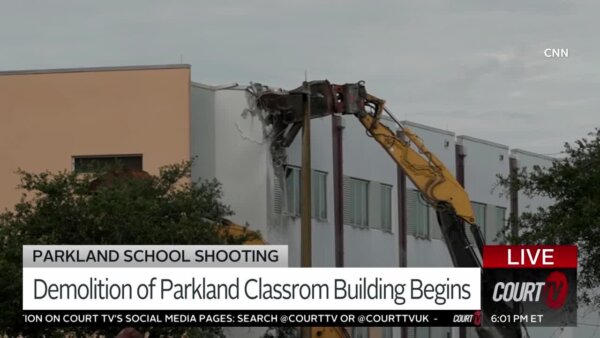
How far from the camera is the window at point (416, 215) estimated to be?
56531 millimetres

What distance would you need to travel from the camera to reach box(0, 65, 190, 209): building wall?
45.4m

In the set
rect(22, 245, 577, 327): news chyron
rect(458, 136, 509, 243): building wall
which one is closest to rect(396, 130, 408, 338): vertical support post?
rect(458, 136, 509, 243): building wall

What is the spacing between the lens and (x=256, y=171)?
4650 centimetres

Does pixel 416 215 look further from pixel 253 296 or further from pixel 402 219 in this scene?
pixel 253 296

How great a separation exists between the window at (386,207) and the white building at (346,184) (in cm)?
3

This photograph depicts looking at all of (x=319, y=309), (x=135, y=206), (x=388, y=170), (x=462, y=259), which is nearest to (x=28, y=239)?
(x=135, y=206)

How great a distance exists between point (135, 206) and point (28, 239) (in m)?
2.34

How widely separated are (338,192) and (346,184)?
84 centimetres

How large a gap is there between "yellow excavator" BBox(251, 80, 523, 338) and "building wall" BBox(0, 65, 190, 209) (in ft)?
9.09

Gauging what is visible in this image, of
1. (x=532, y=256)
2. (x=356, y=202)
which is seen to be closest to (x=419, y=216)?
(x=356, y=202)

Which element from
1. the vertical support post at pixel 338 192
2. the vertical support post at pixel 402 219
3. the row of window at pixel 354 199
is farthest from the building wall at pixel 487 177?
the vertical support post at pixel 338 192

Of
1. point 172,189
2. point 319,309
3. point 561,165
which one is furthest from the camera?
point 561,165

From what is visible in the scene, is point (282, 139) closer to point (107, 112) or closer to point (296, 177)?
point (296, 177)

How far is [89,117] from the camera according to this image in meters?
45.9
